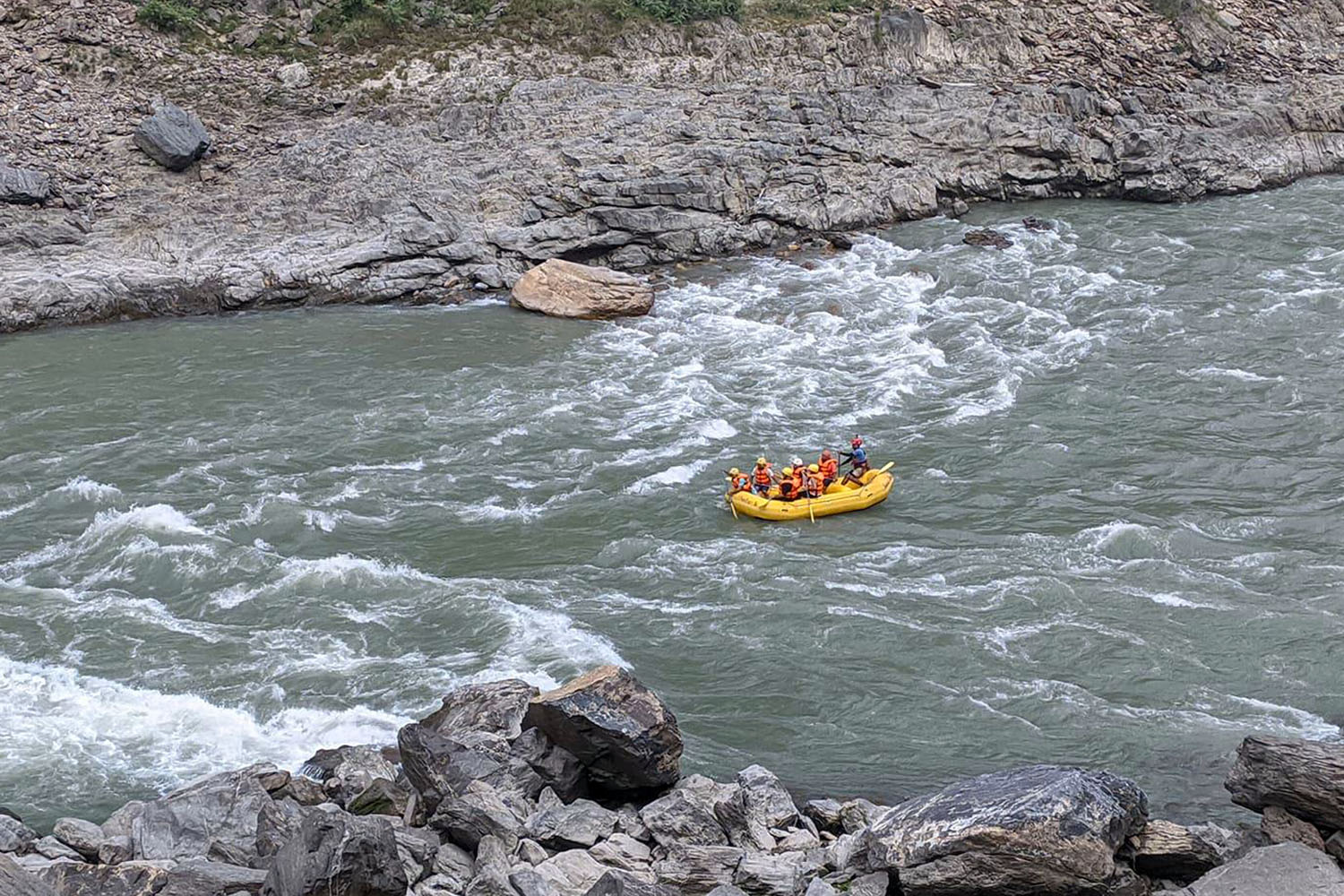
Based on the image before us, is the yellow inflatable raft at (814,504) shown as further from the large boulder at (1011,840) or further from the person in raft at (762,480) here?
the large boulder at (1011,840)

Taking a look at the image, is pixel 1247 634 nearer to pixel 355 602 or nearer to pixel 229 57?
pixel 355 602

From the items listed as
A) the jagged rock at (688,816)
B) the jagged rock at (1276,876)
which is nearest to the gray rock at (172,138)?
the jagged rock at (688,816)

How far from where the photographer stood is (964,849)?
11.7 m

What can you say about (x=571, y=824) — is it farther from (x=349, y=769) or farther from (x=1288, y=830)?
(x=1288, y=830)

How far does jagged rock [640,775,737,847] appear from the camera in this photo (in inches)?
513

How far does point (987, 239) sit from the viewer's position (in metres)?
35.5

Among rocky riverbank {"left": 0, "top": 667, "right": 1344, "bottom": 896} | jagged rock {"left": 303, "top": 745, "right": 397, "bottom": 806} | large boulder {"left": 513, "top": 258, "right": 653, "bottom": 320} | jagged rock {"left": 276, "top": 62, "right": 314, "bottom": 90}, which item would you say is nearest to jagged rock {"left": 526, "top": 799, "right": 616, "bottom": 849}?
rocky riverbank {"left": 0, "top": 667, "right": 1344, "bottom": 896}

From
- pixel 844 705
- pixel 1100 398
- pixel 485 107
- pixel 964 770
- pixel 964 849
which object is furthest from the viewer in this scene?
pixel 485 107

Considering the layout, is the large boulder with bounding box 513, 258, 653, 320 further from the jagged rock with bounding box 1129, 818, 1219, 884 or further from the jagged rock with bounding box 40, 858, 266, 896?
the jagged rock with bounding box 1129, 818, 1219, 884

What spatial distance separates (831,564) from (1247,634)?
559 centimetres

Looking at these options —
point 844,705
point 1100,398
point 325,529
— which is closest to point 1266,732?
point 844,705

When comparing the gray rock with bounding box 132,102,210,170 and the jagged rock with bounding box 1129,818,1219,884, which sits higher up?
the gray rock with bounding box 132,102,210,170

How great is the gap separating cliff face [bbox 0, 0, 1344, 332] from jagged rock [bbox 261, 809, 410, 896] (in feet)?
76.4

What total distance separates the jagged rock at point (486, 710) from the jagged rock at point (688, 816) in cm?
180
